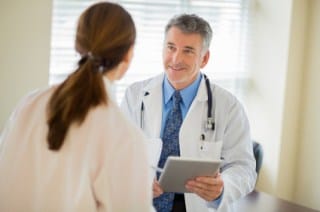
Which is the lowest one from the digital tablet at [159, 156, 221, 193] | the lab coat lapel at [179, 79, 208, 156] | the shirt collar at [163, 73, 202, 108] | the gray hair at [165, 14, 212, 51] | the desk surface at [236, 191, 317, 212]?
the desk surface at [236, 191, 317, 212]

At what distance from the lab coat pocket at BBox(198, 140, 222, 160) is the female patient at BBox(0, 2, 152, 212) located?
2.55ft

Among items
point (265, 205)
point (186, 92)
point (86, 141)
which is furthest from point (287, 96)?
point (86, 141)

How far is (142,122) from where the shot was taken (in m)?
2.23

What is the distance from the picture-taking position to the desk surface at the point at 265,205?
2.62m

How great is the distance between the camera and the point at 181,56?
2.16 metres

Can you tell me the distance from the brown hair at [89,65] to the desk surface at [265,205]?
1483 millimetres

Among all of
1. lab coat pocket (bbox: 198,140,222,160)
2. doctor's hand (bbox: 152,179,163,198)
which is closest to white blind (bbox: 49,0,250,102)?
lab coat pocket (bbox: 198,140,222,160)

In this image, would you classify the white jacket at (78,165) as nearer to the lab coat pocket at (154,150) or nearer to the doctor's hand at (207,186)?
the doctor's hand at (207,186)

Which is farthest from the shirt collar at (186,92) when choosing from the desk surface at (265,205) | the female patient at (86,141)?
the female patient at (86,141)

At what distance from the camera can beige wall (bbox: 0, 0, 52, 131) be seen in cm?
255

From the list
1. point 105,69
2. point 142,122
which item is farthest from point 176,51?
point 105,69

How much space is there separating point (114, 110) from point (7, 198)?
0.39 m

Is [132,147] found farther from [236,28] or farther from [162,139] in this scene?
[236,28]

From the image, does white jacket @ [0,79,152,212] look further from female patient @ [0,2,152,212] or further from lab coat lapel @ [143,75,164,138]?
lab coat lapel @ [143,75,164,138]
